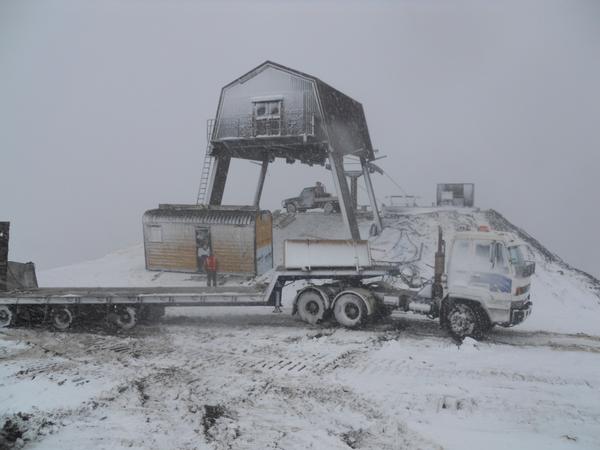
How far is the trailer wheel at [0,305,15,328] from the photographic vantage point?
43.4 ft

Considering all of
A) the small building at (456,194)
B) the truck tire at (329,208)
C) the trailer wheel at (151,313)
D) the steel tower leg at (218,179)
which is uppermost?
the steel tower leg at (218,179)

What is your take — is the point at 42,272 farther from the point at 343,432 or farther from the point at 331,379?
the point at 343,432

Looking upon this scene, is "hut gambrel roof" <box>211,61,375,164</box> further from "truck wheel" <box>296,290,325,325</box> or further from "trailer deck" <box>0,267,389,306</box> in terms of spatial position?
"truck wheel" <box>296,290,325,325</box>

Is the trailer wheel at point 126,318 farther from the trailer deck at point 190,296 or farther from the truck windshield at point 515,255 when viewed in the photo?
the truck windshield at point 515,255

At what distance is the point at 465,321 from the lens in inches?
458

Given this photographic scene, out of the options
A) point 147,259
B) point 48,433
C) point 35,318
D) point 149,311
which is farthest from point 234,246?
point 48,433

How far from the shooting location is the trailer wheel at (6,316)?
1323 cm

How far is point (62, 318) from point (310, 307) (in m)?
7.23

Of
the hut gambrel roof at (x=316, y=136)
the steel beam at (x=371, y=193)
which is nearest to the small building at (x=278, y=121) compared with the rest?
the hut gambrel roof at (x=316, y=136)

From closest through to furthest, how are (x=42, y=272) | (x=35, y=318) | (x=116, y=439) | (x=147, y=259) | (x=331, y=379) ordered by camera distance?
(x=116, y=439), (x=331, y=379), (x=35, y=318), (x=147, y=259), (x=42, y=272)

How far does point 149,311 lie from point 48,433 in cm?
711

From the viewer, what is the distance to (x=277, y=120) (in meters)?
21.1

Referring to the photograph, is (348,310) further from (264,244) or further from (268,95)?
(268,95)

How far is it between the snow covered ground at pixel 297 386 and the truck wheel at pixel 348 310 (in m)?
0.38
